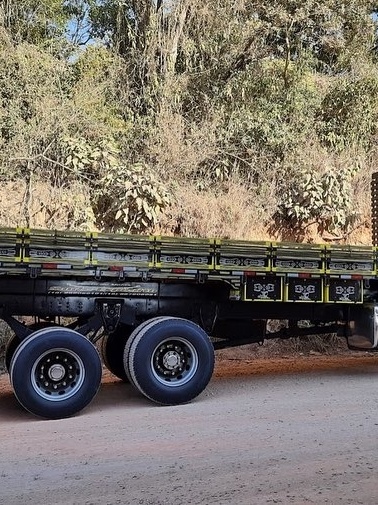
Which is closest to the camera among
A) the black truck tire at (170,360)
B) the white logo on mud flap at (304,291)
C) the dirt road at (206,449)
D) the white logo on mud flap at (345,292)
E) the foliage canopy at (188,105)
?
the dirt road at (206,449)

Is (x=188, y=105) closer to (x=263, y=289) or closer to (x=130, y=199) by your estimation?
(x=130, y=199)

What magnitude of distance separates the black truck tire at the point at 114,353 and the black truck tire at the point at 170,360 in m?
1.11

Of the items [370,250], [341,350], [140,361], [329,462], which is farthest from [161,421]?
[341,350]

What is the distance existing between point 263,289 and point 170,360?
157 centimetres

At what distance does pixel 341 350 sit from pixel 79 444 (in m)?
8.09

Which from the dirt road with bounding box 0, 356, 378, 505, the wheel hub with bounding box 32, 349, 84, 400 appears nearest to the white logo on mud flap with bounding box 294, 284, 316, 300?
the dirt road with bounding box 0, 356, 378, 505

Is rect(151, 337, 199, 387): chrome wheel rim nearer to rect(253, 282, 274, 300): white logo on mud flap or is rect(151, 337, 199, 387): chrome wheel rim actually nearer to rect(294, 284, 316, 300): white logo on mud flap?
rect(253, 282, 274, 300): white logo on mud flap

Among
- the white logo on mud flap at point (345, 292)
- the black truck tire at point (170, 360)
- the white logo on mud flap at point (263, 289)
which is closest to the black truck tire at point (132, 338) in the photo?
the black truck tire at point (170, 360)

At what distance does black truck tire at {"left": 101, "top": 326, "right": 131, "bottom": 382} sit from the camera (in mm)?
8859

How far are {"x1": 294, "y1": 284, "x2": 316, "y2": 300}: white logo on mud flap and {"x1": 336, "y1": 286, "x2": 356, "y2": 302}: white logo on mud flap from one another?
1.29 feet

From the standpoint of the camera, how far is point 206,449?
5637 mm

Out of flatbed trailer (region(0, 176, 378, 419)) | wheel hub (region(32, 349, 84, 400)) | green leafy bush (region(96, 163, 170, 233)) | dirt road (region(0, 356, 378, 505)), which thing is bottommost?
dirt road (region(0, 356, 378, 505))

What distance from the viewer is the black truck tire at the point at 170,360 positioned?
24.6 feet

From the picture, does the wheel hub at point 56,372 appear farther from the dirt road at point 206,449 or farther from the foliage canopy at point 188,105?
the foliage canopy at point 188,105
